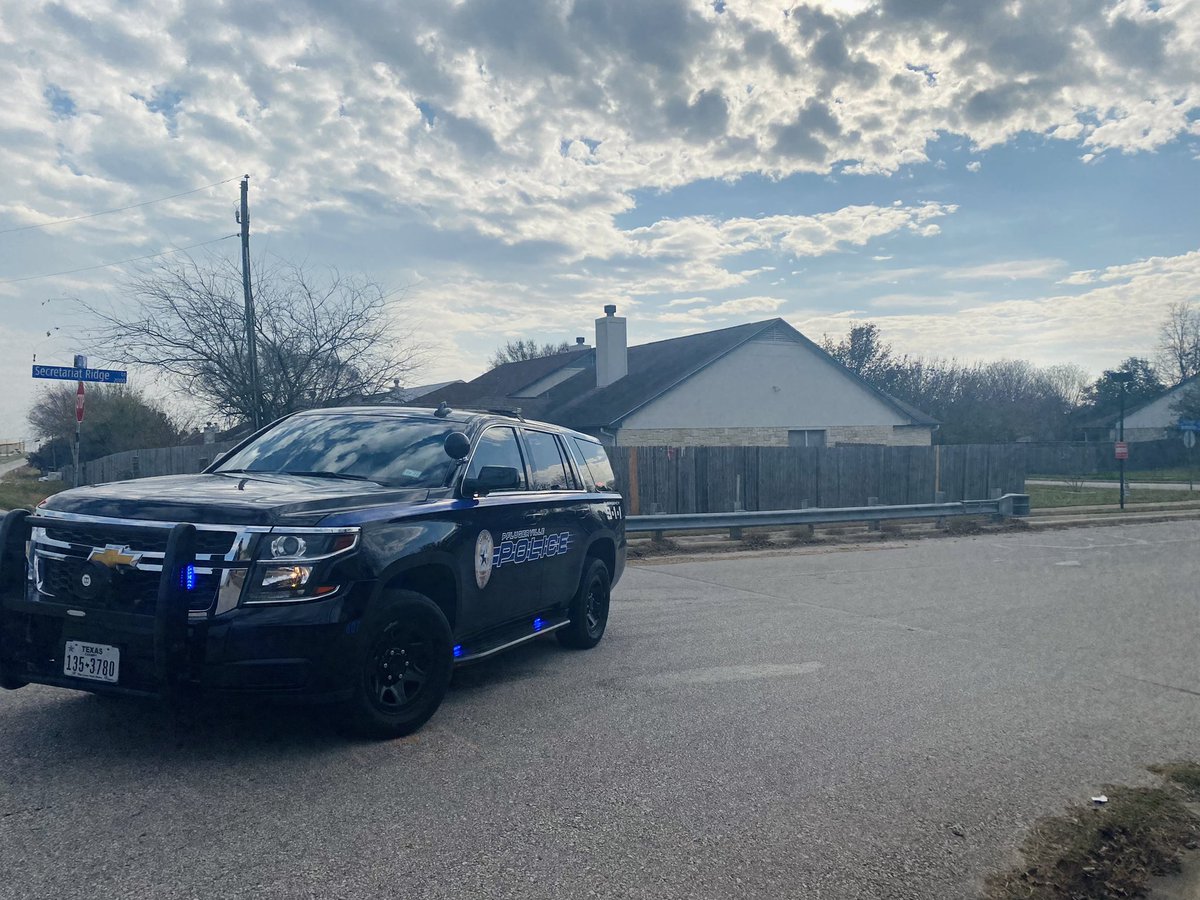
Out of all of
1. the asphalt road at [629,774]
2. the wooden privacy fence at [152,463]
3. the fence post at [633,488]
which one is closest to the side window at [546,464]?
the asphalt road at [629,774]

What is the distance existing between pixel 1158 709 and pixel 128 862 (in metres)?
6.47

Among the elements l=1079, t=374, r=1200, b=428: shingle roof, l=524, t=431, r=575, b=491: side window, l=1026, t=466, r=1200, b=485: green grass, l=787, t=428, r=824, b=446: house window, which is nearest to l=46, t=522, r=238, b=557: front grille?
l=524, t=431, r=575, b=491: side window

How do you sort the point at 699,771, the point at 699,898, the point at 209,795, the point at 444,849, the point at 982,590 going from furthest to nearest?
the point at 982,590 < the point at 699,771 < the point at 209,795 < the point at 444,849 < the point at 699,898

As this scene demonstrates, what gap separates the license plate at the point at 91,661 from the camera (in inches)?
178

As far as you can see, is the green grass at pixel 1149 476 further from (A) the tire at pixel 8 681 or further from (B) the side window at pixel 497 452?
(A) the tire at pixel 8 681

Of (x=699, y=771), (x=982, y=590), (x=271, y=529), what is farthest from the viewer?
(x=982, y=590)

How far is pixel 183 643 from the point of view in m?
4.43

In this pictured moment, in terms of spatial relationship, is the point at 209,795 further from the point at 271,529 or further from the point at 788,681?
the point at 788,681

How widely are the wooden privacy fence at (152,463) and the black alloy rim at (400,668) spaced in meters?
14.0

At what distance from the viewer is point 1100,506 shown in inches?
1133

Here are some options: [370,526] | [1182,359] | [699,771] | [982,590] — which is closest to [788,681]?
[699,771]

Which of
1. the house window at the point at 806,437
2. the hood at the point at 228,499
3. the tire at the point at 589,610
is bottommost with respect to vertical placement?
the tire at the point at 589,610

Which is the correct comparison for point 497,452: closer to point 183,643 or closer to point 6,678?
point 183,643

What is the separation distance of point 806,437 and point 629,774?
27600 millimetres
